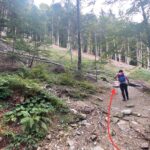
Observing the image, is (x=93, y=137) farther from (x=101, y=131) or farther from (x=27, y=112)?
(x=27, y=112)

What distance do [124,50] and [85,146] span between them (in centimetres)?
1032

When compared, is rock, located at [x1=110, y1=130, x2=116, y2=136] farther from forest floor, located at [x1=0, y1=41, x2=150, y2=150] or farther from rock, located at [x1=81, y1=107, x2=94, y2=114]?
rock, located at [x1=81, y1=107, x2=94, y2=114]

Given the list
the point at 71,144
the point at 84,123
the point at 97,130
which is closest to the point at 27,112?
the point at 71,144

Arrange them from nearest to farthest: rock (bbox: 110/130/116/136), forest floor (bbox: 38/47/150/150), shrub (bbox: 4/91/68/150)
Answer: shrub (bbox: 4/91/68/150) → forest floor (bbox: 38/47/150/150) → rock (bbox: 110/130/116/136)

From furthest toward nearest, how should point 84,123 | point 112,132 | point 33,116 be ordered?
1. point 84,123
2. point 112,132
3. point 33,116

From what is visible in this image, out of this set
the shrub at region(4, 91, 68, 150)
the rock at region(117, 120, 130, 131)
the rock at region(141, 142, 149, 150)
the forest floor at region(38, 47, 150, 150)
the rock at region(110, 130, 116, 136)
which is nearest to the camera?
the shrub at region(4, 91, 68, 150)

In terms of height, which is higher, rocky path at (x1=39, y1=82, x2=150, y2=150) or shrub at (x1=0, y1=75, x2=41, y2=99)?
shrub at (x1=0, y1=75, x2=41, y2=99)

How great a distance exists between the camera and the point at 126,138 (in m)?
8.89

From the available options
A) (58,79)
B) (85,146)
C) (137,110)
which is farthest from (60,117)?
(58,79)

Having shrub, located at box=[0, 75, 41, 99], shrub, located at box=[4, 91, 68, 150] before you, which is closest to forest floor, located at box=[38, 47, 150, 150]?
shrub, located at box=[4, 91, 68, 150]

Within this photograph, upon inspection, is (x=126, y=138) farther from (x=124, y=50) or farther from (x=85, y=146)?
(x=124, y=50)

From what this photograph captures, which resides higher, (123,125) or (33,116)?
(33,116)

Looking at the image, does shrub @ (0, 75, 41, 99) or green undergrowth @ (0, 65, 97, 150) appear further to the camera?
shrub @ (0, 75, 41, 99)

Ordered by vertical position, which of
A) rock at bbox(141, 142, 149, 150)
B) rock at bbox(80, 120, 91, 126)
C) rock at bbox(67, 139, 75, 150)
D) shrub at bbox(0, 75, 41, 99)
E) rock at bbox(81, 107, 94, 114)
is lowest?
rock at bbox(141, 142, 149, 150)
